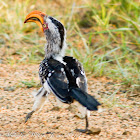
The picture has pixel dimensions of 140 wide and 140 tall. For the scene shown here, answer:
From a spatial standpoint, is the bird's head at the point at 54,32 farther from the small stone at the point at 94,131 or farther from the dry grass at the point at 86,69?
the small stone at the point at 94,131

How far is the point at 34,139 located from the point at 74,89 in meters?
0.60

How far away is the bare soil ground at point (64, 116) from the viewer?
10.4 feet

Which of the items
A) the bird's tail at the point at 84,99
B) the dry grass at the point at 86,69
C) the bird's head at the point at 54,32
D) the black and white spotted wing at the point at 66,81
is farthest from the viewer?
the bird's head at the point at 54,32

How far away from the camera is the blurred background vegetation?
15.3 ft

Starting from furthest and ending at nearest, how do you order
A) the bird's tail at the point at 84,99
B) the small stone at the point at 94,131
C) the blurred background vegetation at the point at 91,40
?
the blurred background vegetation at the point at 91,40
the small stone at the point at 94,131
the bird's tail at the point at 84,99

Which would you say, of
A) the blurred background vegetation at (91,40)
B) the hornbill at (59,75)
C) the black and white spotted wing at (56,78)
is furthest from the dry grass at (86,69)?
the black and white spotted wing at (56,78)

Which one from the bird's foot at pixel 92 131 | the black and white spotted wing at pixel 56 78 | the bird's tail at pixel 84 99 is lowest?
the bird's foot at pixel 92 131

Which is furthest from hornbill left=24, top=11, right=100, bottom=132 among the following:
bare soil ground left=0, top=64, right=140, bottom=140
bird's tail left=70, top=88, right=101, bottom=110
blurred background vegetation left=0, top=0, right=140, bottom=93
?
blurred background vegetation left=0, top=0, right=140, bottom=93

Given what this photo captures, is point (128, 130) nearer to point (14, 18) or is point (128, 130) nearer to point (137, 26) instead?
point (137, 26)

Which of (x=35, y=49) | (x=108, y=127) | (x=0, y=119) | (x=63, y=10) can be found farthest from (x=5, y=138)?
(x=63, y=10)

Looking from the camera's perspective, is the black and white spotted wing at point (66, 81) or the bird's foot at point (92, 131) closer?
the black and white spotted wing at point (66, 81)

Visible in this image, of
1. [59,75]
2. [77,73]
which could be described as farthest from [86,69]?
[59,75]

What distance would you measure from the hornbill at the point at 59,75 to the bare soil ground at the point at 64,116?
0.17 metres

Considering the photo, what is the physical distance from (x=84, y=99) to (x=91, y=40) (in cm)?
314
